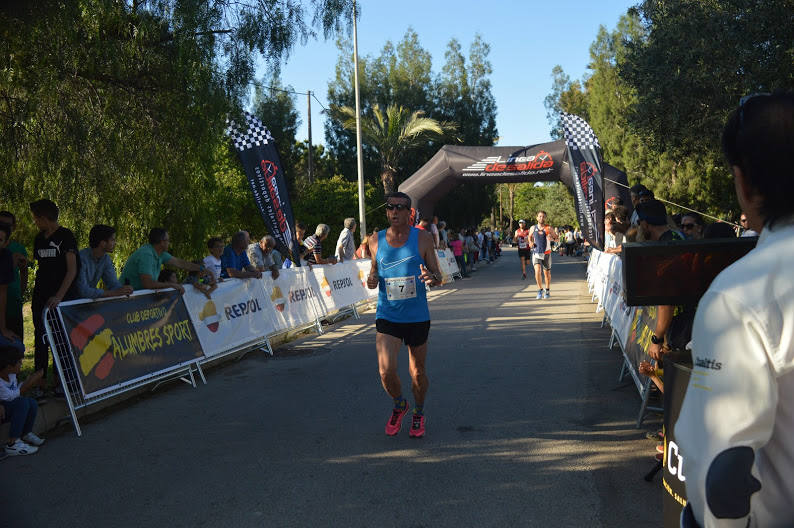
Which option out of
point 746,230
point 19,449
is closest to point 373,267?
point 19,449

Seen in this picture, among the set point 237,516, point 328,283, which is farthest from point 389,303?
point 328,283

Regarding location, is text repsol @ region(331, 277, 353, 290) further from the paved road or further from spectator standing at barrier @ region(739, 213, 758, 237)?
spectator standing at barrier @ region(739, 213, 758, 237)

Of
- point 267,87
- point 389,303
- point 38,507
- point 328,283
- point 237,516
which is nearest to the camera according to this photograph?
point 237,516

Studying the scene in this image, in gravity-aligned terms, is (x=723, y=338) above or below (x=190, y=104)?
below

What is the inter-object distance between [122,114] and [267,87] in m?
2.01

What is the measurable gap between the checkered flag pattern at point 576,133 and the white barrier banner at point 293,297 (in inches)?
303

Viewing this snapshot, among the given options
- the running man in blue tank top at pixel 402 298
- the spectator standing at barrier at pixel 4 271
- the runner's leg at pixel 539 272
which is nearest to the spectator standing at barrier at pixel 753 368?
the running man in blue tank top at pixel 402 298

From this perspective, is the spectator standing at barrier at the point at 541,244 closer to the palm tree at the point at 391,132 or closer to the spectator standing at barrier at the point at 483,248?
the palm tree at the point at 391,132

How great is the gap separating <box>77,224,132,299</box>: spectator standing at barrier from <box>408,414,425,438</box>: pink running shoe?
335cm

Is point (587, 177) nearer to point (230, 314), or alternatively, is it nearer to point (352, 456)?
point (230, 314)

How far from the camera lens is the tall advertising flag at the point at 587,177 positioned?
16.6 metres

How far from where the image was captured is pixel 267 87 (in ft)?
32.9

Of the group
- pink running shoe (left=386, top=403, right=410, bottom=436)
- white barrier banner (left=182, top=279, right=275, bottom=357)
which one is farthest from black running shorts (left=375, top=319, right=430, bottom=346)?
white barrier banner (left=182, top=279, right=275, bottom=357)

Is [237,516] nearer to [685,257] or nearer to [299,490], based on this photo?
[299,490]
